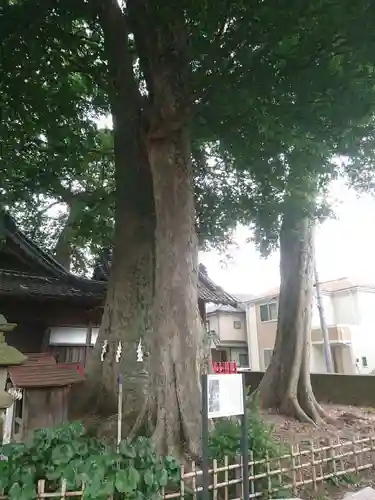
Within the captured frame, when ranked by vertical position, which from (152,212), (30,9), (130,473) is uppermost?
(30,9)

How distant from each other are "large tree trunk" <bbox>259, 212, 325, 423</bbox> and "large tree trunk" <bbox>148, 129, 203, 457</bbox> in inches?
201

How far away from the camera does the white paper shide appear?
3.85 m

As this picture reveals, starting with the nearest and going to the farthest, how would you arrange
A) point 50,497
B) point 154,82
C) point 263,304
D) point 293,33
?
point 50,497 → point 293,33 → point 154,82 → point 263,304

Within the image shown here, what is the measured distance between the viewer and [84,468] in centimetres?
348

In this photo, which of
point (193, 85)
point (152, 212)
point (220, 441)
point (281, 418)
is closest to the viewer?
point (220, 441)

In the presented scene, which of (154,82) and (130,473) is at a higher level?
(154,82)

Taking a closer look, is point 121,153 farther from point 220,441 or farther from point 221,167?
point 220,441

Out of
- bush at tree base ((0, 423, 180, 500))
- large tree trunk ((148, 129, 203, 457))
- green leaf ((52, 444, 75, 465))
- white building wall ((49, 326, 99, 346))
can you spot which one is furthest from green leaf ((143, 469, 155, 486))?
white building wall ((49, 326, 99, 346))

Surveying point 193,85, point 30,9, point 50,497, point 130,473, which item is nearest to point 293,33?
point 193,85

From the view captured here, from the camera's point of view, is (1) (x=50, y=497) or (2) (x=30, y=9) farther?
(2) (x=30, y=9)

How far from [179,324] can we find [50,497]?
270 centimetres

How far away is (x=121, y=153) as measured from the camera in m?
8.99

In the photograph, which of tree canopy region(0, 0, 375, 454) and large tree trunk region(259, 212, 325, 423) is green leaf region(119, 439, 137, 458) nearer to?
tree canopy region(0, 0, 375, 454)

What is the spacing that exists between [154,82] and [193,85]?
81 centimetres
